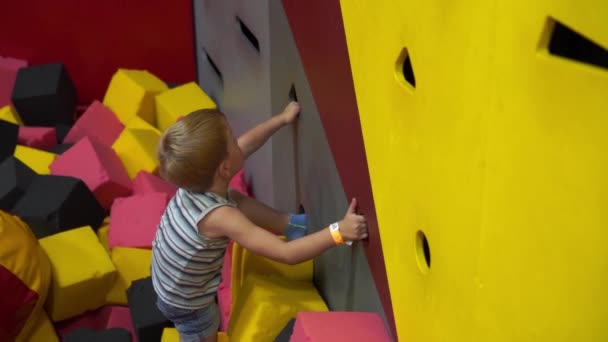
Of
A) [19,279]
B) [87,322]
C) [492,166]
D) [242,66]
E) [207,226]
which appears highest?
[492,166]

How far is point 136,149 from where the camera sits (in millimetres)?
2178

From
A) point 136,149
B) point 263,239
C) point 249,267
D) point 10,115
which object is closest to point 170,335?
point 249,267

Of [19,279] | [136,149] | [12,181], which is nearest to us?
[19,279]

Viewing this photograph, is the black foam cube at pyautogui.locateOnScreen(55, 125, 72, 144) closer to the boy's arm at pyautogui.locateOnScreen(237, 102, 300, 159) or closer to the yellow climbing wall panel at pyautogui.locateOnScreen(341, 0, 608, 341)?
the boy's arm at pyautogui.locateOnScreen(237, 102, 300, 159)

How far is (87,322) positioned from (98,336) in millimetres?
213

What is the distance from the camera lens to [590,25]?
1.60 feet

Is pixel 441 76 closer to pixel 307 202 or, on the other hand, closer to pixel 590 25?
pixel 590 25

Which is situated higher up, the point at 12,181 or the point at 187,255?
the point at 187,255

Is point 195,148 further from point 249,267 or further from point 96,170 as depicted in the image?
point 96,170

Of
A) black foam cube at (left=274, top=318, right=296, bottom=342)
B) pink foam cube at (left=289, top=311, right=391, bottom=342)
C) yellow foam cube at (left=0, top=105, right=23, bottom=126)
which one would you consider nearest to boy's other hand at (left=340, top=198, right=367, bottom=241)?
pink foam cube at (left=289, top=311, right=391, bottom=342)

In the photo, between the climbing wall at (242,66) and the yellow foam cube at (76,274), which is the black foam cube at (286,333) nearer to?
the climbing wall at (242,66)

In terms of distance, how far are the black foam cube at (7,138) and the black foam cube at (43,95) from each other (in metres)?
0.20

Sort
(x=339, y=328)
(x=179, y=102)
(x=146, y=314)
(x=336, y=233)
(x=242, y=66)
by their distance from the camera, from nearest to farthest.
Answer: (x=339, y=328) < (x=336, y=233) < (x=146, y=314) < (x=242, y=66) < (x=179, y=102)

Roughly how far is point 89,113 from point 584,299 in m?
2.07
